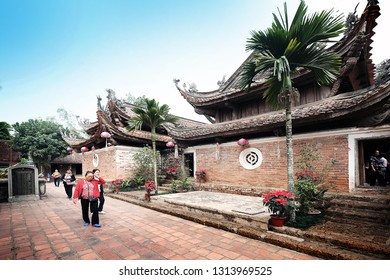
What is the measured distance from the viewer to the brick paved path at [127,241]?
309 centimetres

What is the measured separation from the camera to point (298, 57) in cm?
421

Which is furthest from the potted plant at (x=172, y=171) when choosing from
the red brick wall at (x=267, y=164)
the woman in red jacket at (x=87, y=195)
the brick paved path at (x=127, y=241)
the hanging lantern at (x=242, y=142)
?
the woman in red jacket at (x=87, y=195)

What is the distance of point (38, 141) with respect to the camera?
21016 mm

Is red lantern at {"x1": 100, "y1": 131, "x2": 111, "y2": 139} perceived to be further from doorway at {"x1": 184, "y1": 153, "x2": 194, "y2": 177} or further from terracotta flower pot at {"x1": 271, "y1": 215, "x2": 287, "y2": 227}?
terracotta flower pot at {"x1": 271, "y1": 215, "x2": 287, "y2": 227}

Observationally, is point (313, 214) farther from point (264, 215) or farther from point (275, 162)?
point (275, 162)

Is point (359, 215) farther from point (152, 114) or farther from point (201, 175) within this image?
point (152, 114)

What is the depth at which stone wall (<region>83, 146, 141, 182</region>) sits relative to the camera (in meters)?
11.4

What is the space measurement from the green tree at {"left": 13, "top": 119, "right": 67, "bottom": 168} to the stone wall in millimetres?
12648

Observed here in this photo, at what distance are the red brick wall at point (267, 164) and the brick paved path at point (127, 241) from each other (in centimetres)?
368

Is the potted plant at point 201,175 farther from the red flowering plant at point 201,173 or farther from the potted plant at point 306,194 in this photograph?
the potted plant at point 306,194

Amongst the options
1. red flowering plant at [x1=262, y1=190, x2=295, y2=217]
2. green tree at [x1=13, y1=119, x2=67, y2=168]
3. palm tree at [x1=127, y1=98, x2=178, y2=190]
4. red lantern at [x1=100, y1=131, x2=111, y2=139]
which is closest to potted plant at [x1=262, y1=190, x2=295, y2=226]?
red flowering plant at [x1=262, y1=190, x2=295, y2=217]
